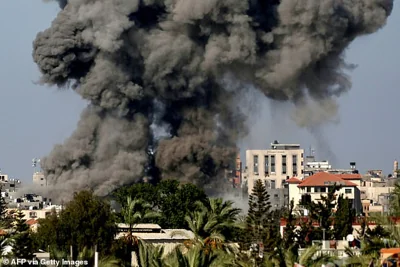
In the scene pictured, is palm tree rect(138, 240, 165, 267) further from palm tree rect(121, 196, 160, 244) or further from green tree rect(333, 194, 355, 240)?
green tree rect(333, 194, 355, 240)

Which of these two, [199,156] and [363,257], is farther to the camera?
[199,156]

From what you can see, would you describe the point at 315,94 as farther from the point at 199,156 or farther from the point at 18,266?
the point at 18,266

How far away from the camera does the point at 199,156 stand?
242 ft

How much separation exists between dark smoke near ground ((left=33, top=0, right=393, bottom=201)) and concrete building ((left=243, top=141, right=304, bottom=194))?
116 feet

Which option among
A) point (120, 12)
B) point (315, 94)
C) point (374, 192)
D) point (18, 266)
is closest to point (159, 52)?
point (120, 12)

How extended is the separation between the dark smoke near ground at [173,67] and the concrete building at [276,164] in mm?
35218

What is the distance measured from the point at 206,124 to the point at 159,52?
203 inches

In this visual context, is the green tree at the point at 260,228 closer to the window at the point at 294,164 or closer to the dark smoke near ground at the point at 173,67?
the dark smoke near ground at the point at 173,67

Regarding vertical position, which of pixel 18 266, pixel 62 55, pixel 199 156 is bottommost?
pixel 18 266

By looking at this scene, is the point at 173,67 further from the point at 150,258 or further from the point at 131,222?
the point at 150,258

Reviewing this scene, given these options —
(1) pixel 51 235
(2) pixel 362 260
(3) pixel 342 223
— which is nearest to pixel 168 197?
(3) pixel 342 223

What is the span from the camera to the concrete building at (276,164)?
112m

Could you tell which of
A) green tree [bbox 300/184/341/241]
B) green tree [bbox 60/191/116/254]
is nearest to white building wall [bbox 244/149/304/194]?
green tree [bbox 300/184/341/241]

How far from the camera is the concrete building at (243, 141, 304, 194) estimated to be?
112 meters
